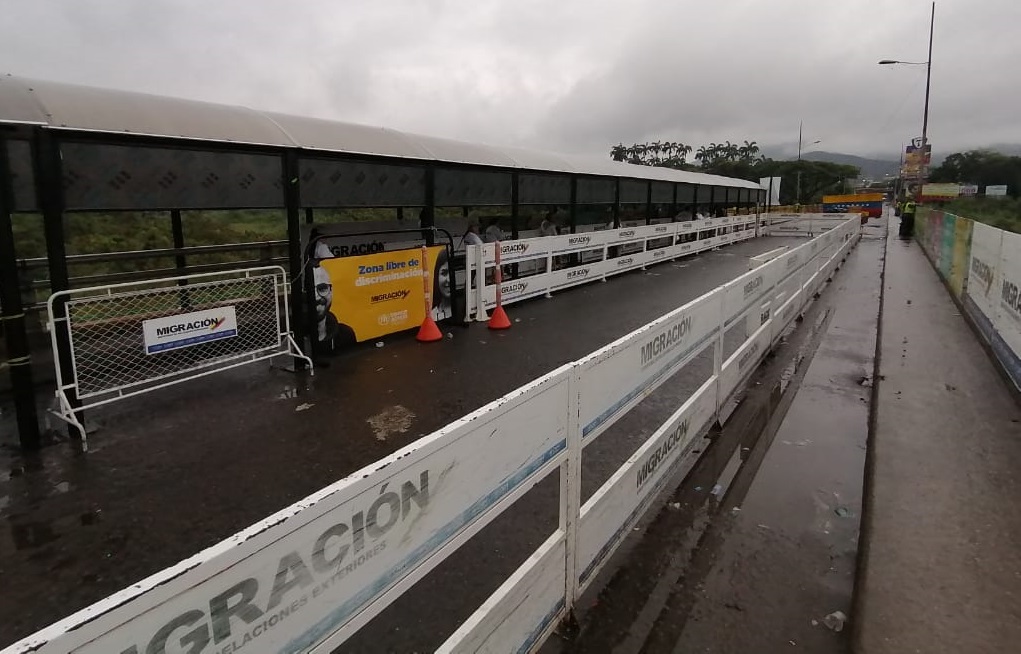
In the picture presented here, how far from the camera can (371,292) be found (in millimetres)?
8766

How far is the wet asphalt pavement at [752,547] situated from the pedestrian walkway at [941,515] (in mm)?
186

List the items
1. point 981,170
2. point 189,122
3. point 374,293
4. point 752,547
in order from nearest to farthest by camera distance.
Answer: point 752,547, point 189,122, point 374,293, point 981,170

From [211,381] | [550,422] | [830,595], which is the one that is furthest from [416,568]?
[211,381]

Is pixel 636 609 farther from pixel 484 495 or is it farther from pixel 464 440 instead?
pixel 464 440

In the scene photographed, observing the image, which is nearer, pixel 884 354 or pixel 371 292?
pixel 884 354

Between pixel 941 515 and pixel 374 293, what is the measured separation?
7.15 metres

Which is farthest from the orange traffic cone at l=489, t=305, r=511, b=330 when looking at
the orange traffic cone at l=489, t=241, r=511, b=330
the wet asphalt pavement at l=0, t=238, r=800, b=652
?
the wet asphalt pavement at l=0, t=238, r=800, b=652

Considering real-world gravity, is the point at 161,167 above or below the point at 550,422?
above

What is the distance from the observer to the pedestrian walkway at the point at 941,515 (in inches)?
113

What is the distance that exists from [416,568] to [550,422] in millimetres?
938

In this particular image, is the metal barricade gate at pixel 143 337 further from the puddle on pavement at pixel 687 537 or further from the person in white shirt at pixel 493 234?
the person in white shirt at pixel 493 234

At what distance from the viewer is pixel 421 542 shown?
2.01 meters

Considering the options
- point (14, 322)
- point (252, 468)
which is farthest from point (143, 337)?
point (252, 468)

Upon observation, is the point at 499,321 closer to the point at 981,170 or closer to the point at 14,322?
the point at 14,322
